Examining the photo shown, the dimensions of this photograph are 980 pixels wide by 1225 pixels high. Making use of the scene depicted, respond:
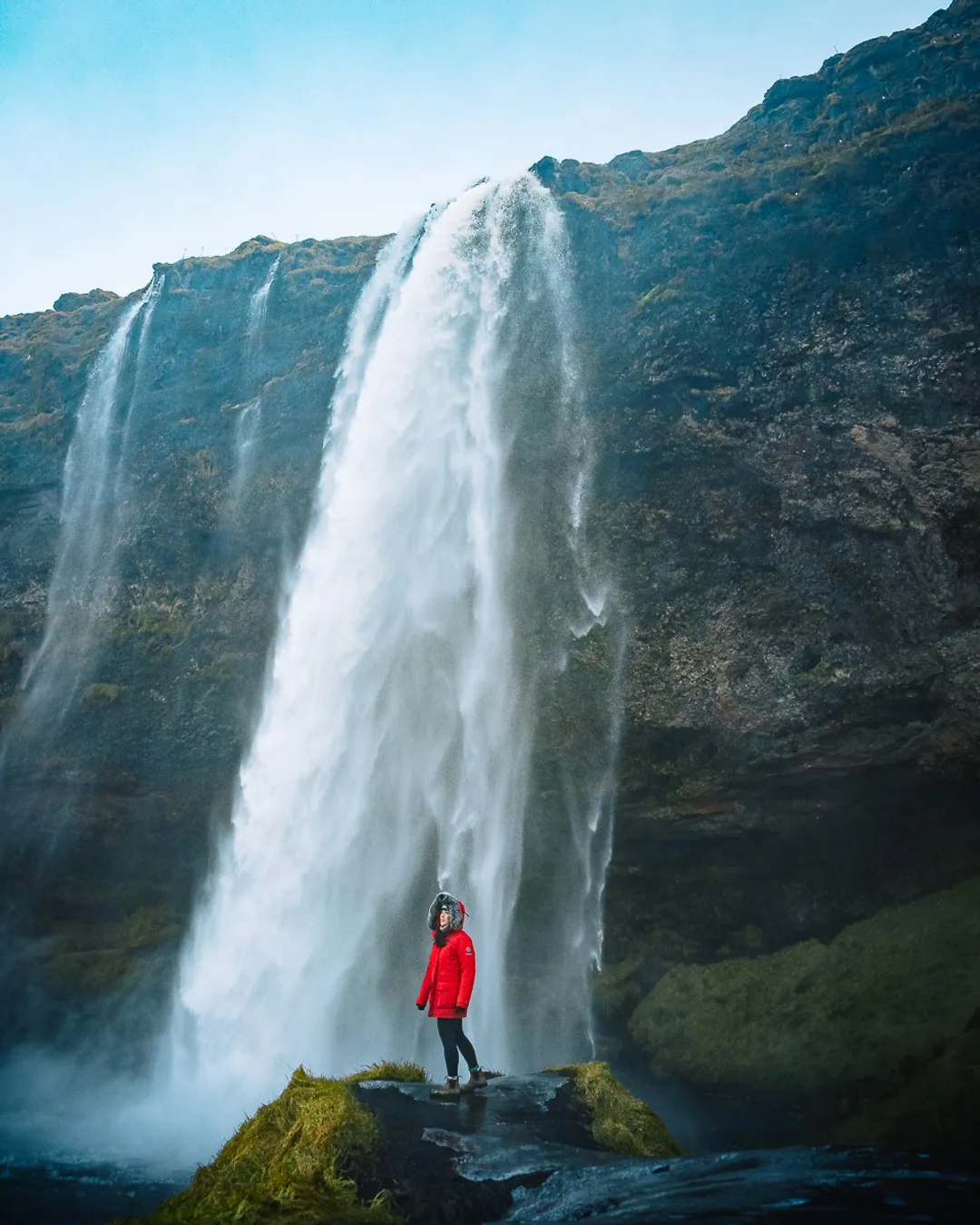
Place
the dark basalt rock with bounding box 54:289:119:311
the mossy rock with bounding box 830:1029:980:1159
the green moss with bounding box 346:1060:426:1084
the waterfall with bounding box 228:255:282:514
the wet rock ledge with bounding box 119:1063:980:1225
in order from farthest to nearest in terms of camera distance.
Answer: the dark basalt rock with bounding box 54:289:119:311
the waterfall with bounding box 228:255:282:514
the mossy rock with bounding box 830:1029:980:1159
the green moss with bounding box 346:1060:426:1084
the wet rock ledge with bounding box 119:1063:980:1225

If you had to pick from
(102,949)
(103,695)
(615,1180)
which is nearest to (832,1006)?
(615,1180)

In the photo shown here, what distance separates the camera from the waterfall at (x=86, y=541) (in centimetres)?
2559

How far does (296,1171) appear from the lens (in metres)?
5.86

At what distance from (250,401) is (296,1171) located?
2461 cm

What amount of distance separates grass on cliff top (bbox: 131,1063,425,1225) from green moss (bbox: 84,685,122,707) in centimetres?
1969

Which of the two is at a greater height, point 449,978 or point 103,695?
point 103,695

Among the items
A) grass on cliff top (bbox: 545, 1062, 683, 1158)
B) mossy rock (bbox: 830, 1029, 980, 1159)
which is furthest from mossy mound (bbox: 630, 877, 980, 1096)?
grass on cliff top (bbox: 545, 1062, 683, 1158)

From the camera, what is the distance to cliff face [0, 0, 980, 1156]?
58.0 feet

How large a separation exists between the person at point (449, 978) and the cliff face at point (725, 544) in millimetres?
11292

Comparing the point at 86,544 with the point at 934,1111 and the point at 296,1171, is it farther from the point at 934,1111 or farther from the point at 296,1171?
the point at 934,1111

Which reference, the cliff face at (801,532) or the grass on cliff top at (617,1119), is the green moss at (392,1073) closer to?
the grass on cliff top at (617,1119)

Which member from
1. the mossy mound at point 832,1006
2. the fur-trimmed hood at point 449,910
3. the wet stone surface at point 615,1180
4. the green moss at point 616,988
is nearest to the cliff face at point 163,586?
the green moss at point 616,988

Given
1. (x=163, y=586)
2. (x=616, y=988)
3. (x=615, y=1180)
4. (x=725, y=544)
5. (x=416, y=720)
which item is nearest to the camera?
(x=615, y=1180)

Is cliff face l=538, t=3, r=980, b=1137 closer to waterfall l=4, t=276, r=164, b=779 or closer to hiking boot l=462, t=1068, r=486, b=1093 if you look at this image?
hiking boot l=462, t=1068, r=486, b=1093
